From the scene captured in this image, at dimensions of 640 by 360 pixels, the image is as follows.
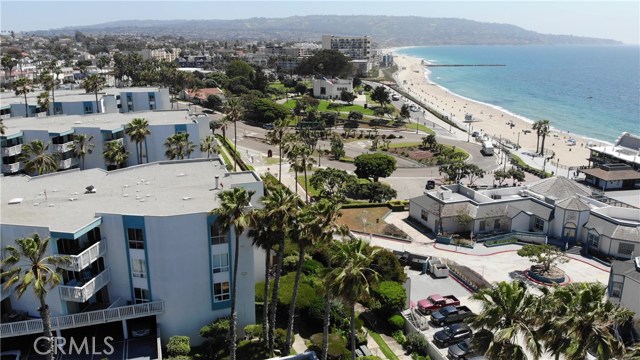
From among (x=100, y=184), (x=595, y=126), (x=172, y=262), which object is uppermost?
(x=100, y=184)

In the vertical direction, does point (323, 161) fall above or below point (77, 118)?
below

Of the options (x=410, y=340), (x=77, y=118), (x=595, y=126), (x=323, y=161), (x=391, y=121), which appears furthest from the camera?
(x=595, y=126)

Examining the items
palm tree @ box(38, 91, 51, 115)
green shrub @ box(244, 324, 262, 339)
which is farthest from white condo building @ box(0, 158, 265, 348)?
palm tree @ box(38, 91, 51, 115)

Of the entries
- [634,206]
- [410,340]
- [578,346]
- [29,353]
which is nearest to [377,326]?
[410,340]

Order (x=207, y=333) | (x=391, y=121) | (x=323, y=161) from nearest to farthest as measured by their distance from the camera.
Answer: (x=207, y=333)
(x=323, y=161)
(x=391, y=121)

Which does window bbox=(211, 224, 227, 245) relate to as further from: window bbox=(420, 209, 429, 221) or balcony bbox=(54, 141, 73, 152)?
balcony bbox=(54, 141, 73, 152)

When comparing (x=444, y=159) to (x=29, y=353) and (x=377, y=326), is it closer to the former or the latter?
(x=377, y=326)

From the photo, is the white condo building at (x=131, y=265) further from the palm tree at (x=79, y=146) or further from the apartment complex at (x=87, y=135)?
the apartment complex at (x=87, y=135)

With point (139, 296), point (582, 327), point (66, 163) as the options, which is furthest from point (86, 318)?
point (66, 163)

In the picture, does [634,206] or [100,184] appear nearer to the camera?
[100,184]
